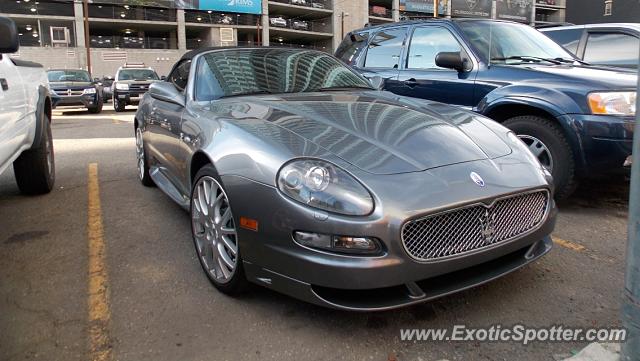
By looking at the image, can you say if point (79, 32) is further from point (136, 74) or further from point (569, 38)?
point (569, 38)

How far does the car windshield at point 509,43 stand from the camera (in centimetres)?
488

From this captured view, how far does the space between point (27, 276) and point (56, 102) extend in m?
15.7

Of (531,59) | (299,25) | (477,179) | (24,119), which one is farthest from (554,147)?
(299,25)

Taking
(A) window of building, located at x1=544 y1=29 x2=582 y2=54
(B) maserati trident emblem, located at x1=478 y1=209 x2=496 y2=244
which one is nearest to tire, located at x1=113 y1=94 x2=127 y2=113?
(A) window of building, located at x1=544 y1=29 x2=582 y2=54

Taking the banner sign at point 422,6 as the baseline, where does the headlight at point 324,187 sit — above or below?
below

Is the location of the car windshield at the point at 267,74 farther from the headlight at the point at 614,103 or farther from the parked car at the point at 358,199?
the headlight at the point at 614,103

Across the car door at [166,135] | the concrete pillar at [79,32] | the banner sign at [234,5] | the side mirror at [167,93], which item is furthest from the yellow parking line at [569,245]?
the banner sign at [234,5]

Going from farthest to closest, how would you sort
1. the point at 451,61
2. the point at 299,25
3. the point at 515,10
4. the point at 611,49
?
the point at 515,10
the point at 299,25
the point at 611,49
the point at 451,61

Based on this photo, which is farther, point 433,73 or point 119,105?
point 119,105

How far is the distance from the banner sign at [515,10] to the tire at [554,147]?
225 ft

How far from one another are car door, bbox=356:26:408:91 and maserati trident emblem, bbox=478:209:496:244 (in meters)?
3.36

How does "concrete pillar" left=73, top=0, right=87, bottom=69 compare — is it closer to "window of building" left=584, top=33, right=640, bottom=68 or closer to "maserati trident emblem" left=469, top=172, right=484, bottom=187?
"window of building" left=584, top=33, right=640, bottom=68

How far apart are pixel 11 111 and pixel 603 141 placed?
4.45 meters

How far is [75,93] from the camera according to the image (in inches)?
672
